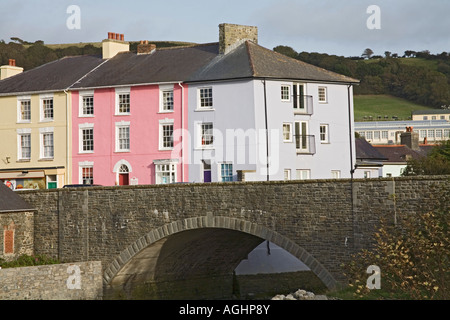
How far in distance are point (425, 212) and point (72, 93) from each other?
2813 cm

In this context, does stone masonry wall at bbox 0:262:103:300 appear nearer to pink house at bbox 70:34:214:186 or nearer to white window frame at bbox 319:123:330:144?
pink house at bbox 70:34:214:186

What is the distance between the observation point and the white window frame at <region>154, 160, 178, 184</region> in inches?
1937

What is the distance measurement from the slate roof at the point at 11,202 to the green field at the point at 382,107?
101m

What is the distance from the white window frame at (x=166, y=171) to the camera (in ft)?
161

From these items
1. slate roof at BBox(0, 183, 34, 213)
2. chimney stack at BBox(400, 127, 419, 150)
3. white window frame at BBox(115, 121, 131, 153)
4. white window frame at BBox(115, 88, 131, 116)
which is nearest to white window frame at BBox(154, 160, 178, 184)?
white window frame at BBox(115, 121, 131, 153)

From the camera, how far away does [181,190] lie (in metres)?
36.0

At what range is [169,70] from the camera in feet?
166

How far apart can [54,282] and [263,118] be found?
15852mm

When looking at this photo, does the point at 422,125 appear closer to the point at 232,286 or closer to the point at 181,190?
the point at 232,286

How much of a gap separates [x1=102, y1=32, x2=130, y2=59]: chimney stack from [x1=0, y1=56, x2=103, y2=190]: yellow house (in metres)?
2.26

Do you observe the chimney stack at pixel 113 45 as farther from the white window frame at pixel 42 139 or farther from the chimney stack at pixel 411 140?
the chimney stack at pixel 411 140

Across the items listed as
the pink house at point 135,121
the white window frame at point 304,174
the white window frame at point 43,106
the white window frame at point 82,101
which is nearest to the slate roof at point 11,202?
the pink house at point 135,121
